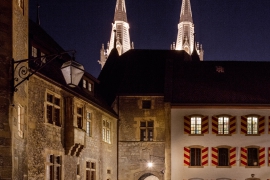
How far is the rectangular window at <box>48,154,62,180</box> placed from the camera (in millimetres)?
19994

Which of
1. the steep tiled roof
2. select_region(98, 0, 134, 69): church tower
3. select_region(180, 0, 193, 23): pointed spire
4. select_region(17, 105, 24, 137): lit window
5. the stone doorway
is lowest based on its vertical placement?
the stone doorway

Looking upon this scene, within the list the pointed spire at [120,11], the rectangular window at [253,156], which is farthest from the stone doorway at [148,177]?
the pointed spire at [120,11]

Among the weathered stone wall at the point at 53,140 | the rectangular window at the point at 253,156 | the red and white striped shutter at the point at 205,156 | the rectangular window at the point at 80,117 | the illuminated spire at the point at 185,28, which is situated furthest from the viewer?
the illuminated spire at the point at 185,28

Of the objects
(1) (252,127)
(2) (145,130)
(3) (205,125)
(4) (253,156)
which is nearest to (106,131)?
(2) (145,130)

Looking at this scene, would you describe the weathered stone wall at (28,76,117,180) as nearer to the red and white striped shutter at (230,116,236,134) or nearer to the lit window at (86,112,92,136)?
the lit window at (86,112,92,136)

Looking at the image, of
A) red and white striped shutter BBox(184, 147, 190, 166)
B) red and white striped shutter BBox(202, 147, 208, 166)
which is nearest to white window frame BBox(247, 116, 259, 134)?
red and white striped shutter BBox(202, 147, 208, 166)

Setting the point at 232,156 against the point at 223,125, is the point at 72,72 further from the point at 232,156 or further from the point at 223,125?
the point at 232,156

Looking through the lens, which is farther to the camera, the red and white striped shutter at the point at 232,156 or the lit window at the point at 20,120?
the red and white striped shutter at the point at 232,156

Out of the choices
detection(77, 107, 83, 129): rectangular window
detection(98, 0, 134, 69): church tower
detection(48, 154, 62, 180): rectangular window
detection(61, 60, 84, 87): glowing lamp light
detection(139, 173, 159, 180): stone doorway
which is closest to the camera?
detection(61, 60, 84, 87): glowing lamp light

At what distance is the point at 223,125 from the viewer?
3175cm

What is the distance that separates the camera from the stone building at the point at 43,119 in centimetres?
1223

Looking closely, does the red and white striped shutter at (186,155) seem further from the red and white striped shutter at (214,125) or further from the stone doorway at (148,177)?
the stone doorway at (148,177)

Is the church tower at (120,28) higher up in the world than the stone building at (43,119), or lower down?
higher up

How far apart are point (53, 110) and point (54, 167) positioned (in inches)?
90.6
